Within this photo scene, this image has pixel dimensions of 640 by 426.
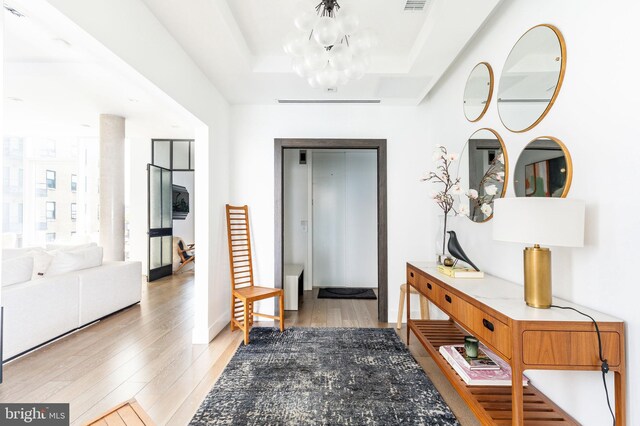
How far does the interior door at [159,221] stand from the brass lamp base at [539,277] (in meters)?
5.99

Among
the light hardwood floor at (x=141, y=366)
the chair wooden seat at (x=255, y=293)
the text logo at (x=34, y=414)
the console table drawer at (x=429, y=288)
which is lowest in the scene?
the light hardwood floor at (x=141, y=366)

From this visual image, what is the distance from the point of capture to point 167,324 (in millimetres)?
3619

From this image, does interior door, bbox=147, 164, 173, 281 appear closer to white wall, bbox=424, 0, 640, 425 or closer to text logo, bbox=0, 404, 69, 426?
text logo, bbox=0, 404, 69, 426

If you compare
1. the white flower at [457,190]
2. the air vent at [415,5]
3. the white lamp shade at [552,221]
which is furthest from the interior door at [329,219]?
the white lamp shade at [552,221]

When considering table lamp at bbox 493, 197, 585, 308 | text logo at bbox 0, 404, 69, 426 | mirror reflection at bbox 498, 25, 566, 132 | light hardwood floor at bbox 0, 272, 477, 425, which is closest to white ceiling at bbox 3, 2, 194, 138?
text logo at bbox 0, 404, 69, 426

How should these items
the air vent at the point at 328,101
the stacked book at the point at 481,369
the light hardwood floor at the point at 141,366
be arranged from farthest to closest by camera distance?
the air vent at the point at 328,101
the light hardwood floor at the point at 141,366
the stacked book at the point at 481,369

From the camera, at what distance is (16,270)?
2857mm

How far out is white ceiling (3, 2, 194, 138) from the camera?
8.66ft

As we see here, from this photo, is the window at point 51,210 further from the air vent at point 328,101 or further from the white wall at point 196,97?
the air vent at point 328,101

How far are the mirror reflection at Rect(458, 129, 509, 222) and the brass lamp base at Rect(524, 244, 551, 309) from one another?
0.77m

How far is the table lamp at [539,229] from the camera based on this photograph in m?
1.39

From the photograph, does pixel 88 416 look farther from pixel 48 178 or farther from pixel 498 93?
pixel 48 178

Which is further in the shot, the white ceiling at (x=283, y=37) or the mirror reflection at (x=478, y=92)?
the mirror reflection at (x=478, y=92)

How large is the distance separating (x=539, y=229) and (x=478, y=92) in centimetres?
156
